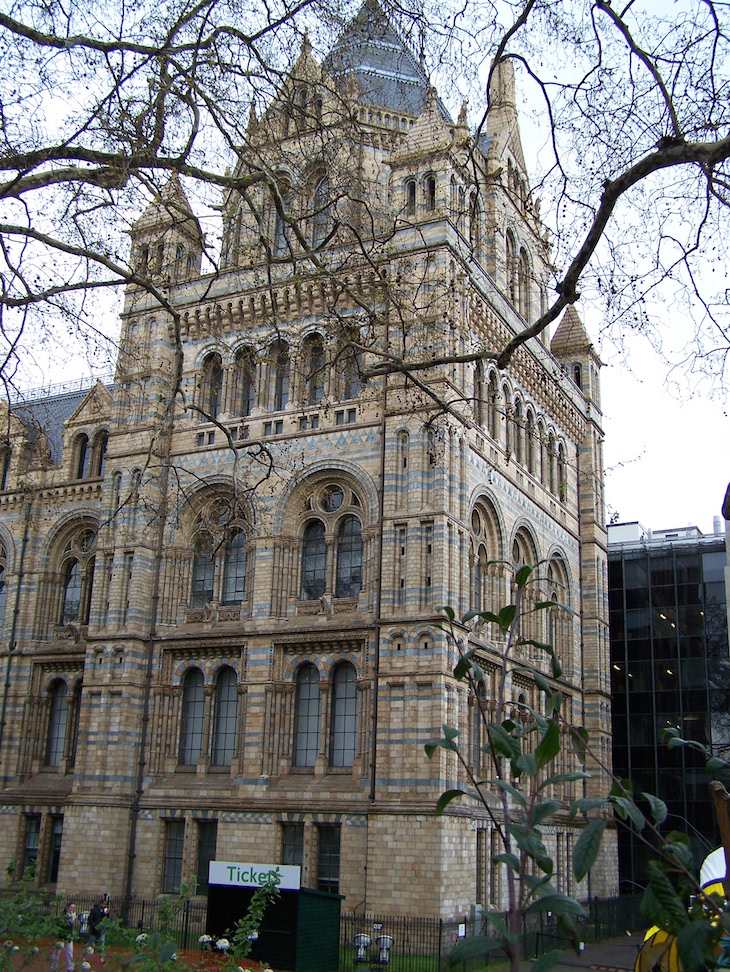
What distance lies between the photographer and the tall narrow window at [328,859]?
26.6 m

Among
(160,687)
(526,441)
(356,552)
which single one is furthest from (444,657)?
(526,441)

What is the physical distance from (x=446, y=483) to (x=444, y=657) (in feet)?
14.9

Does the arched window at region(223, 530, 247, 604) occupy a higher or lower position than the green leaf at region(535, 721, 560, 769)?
higher

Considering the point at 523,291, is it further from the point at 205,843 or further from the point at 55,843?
the point at 55,843

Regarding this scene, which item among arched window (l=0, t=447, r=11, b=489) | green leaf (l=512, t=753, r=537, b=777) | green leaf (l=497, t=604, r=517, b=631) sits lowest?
green leaf (l=512, t=753, r=537, b=777)

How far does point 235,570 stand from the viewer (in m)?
31.0

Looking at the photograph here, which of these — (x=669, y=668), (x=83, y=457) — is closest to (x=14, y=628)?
(x=83, y=457)

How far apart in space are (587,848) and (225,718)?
25.0 metres

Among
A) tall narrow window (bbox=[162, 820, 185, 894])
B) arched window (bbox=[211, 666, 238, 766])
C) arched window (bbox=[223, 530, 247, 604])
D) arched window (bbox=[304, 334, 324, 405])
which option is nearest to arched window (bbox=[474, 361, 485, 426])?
arched window (bbox=[304, 334, 324, 405])

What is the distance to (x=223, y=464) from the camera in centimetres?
3155

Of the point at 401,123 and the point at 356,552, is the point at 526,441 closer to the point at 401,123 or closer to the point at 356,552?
the point at 356,552

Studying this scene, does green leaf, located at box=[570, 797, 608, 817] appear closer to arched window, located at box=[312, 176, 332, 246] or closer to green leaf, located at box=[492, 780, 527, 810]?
green leaf, located at box=[492, 780, 527, 810]

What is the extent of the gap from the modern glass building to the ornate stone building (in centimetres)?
545

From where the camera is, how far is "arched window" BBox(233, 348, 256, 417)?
106ft
